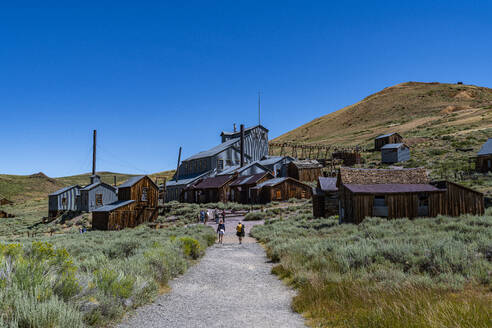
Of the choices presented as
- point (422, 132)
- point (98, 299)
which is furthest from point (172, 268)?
point (422, 132)

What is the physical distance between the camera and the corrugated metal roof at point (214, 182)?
4828 centimetres

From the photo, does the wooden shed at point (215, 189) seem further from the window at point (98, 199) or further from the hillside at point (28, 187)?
the hillside at point (28, 187)

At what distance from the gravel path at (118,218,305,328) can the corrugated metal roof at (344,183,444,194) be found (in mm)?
10382

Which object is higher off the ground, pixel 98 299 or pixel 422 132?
Result: pixel 422 132

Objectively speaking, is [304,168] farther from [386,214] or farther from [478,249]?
[478,249]

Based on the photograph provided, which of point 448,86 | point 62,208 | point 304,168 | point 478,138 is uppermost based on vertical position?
point 448,86

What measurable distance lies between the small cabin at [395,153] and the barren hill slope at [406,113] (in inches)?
1029

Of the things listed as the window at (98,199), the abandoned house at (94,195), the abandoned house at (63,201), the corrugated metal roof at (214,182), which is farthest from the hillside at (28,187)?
the corrugated metal roof at (214,182)

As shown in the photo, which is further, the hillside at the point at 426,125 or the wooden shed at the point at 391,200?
the hillside at the point at 426,125

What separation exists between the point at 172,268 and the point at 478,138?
6481cm

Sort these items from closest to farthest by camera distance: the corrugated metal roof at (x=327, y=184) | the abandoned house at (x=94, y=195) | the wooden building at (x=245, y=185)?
the corrugated metal roof at (x=327, y=184) < the abandoned house at (x=94, y=195) < the wooden building at (x=245, y=185)

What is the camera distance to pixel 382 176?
23109 millimetres

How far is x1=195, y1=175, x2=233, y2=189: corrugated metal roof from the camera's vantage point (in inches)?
1901

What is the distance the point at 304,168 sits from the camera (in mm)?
51469
